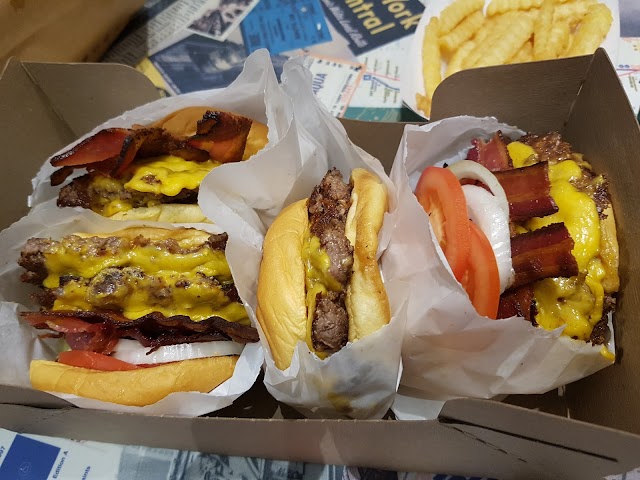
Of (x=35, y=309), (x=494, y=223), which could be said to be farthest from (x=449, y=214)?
(x=35, y=309)

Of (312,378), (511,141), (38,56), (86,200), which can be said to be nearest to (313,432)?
(312,378)

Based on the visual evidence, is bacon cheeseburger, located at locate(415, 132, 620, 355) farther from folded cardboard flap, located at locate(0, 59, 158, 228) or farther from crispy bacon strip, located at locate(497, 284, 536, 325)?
folded cardboard flap, located at locate(0, 59, 158, 228)

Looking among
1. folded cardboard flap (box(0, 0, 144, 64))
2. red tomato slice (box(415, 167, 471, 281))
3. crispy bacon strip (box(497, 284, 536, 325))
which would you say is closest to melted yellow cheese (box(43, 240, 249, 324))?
red tomato slice (box(415, 167, 471, 281))

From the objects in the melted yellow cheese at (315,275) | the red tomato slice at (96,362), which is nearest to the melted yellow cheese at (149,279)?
the red tomato slice at (96,362)

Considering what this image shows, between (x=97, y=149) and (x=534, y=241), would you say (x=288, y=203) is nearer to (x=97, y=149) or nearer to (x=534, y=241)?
(x=97, y=149)

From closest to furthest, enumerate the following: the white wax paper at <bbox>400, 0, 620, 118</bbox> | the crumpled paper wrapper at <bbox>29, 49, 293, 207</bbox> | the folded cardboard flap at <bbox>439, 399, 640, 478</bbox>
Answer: the folded cardboard flap at <bbox>439, 399, 640, 478</bbox> < the crumpled paper wrapper at <bbox>29, 49, 293, 207</bbox> < the white wax paper at <bbox>400, 0, 620, 118</bbox>

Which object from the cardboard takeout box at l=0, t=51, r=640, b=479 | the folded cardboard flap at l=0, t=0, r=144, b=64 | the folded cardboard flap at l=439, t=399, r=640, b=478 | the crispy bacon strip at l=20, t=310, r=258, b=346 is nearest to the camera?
the folded cardboard flap at l=439, t=399, r=640, b=478

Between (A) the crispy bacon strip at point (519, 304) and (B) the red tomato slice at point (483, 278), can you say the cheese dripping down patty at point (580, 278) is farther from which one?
(B) the red tomato slice at point (483, 278)
